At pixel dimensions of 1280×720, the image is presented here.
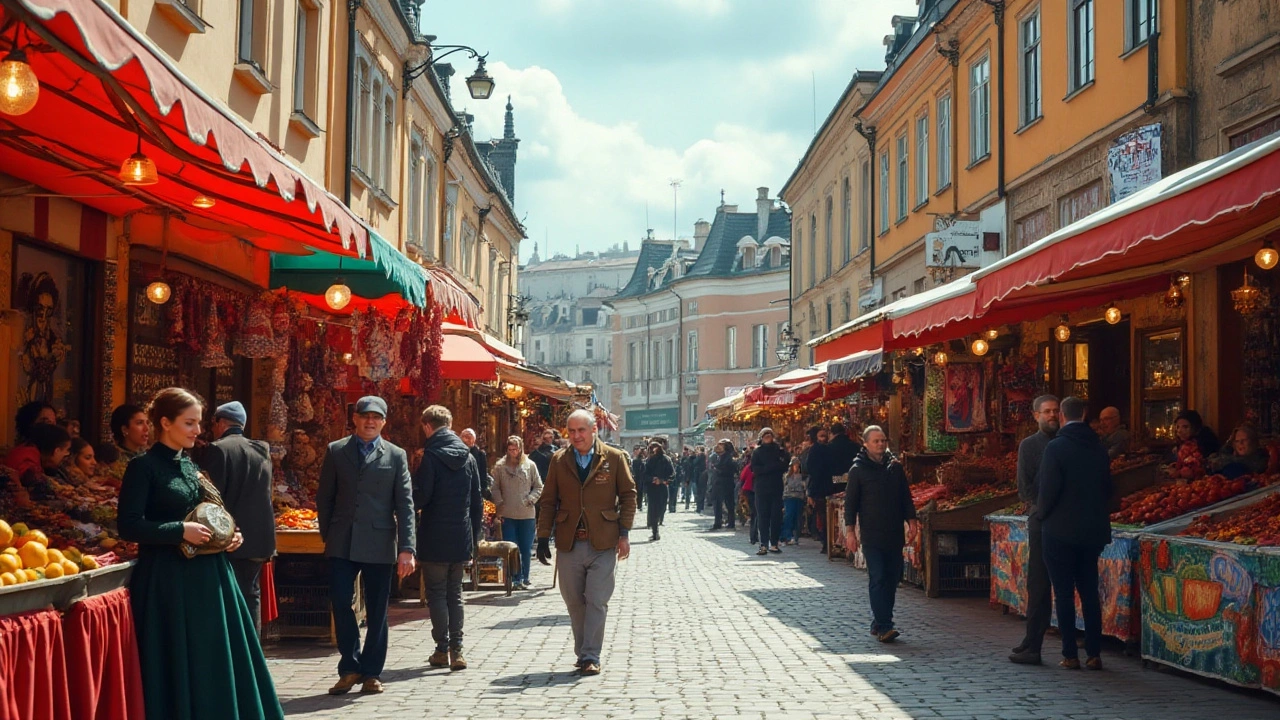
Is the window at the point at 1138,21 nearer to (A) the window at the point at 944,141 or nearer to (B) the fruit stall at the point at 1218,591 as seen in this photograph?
(B) the fruit stall at the point at 1218,591

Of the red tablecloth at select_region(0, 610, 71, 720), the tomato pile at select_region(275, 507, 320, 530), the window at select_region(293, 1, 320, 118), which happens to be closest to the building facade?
the window at select_region(293, 1, 320, 118)

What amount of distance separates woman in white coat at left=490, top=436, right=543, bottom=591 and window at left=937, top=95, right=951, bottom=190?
11.5 metres

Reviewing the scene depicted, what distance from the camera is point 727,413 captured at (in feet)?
106

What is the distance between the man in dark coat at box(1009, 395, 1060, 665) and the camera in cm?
995

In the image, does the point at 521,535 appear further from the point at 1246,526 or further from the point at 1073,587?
the point at 1246,526

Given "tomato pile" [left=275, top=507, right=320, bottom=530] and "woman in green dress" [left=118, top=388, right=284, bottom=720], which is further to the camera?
"tomato pile" [left=275, top=507, right=320, bottom=530]

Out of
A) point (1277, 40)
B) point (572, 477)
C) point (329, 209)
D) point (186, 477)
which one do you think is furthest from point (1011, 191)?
point (186, 477)

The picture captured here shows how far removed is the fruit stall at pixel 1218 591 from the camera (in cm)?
827

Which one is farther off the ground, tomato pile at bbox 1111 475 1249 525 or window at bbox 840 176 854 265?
window at bbox 840 176 854 265

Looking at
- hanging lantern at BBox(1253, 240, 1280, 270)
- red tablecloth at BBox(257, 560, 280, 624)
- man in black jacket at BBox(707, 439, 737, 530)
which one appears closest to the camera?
red tablecloth at BBox(257, 560, 280, 624)

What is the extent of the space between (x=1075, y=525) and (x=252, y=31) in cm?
1036

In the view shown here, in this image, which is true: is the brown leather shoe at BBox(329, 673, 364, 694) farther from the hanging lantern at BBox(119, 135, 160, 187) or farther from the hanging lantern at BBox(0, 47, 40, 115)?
the hanging lantern at BBox(0, 47, 40, 115)

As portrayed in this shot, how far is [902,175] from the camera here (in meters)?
28.5

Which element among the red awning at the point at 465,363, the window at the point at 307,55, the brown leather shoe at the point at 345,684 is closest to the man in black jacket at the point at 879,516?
the brown leather shoe at the point at 345,684
